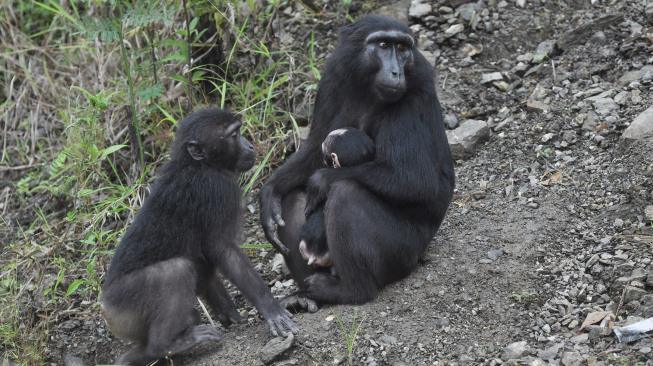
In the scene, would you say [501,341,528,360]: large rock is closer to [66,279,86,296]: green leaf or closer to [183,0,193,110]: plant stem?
[66,279,86,296]: green leaf

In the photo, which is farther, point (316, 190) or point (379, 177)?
point (316, 190)

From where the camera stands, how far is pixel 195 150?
5.27 m

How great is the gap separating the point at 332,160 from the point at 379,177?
37cm

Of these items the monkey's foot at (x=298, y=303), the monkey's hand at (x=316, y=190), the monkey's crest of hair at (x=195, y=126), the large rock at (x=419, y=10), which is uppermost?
the monkey's crest of hair at (x=195, y=126)

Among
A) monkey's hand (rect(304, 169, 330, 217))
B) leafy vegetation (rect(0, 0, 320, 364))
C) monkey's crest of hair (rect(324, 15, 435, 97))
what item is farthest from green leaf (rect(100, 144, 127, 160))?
monkey's crest of hair (rect(324, 15, 435, 97))

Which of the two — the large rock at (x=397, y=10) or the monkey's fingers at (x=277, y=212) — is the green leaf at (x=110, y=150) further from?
the large rock at (x=397, y=10)

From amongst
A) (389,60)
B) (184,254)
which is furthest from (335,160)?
(184,254)

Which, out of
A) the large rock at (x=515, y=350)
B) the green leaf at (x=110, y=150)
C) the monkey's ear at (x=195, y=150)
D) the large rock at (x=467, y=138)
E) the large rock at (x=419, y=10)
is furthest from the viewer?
the large rock at (x=419, y=10)

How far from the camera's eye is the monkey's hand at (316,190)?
213 inches

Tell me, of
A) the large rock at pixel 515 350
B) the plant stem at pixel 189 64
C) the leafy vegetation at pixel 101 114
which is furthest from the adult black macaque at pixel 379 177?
the plant stem at pixel 189 64

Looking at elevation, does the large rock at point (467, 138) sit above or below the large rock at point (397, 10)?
below

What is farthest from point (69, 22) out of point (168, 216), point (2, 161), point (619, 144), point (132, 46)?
point (619, 144)

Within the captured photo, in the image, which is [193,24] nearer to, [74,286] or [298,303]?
[74,286]

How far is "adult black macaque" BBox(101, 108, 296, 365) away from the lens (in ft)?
16.4
